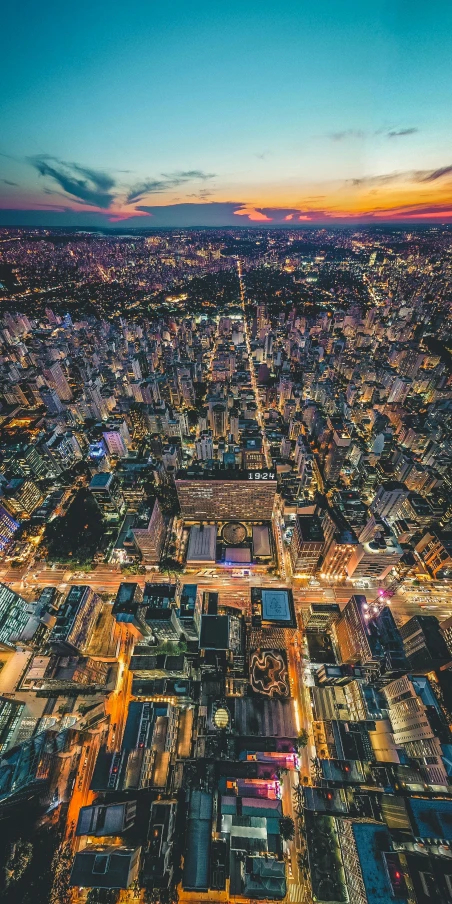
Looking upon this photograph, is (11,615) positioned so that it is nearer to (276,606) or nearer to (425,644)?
(276,606)

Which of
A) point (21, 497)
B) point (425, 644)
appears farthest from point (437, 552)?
point (21, 497)

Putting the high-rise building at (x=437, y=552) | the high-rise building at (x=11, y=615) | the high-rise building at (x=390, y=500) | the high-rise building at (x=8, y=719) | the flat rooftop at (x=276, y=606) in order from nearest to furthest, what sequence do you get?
the high-rise building at (x=8, y=719) → the high-rise building at (x=11, y=615) → the flat rooftop at (x=276, y=606) → the high-rise building at (x=437, y=552) → the high-rise building at (x=390, y=500)

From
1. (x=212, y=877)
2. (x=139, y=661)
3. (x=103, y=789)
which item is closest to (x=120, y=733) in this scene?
(x=103, y=789)

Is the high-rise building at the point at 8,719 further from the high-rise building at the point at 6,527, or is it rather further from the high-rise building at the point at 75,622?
the high-rise building at the point at 6,527

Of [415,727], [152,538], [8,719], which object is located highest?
[152,538]

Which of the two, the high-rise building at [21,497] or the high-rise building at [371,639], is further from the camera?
the high-rise building at [21,497]

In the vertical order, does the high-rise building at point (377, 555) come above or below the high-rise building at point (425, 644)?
above

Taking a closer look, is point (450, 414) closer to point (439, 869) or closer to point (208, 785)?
point (439, 869)

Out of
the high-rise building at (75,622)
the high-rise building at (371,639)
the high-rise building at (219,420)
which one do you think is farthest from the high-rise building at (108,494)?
the high-rise building at (371,639)

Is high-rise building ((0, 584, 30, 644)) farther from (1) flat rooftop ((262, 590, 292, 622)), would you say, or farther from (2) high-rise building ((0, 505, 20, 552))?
(1) flat rooftop ((262, 590, 292, 622))

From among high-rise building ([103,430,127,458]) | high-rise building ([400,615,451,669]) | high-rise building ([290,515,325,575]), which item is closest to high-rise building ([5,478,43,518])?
high-rise building ([103,430,127,458])

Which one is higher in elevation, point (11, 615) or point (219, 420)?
point (219, 420)
